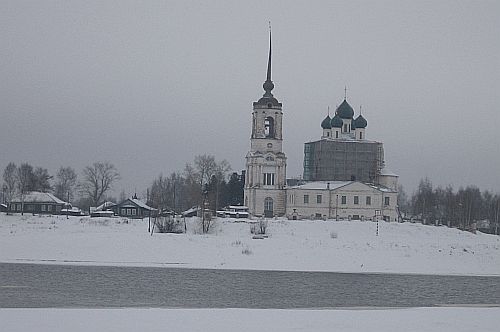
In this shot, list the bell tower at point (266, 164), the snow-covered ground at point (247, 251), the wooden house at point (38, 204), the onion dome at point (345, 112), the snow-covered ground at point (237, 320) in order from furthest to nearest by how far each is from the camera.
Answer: the onion dome at point (345, 112), the wooden house at point (38, 204), the bell tower at point (266, 164), the snow-covered ground at point (247, 251), the snow-covered ground at point (237, 320)

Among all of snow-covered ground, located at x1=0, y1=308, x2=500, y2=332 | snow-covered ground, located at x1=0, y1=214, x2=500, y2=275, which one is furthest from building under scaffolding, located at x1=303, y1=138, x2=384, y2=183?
snow-covered ground, located at x1=0, y1=308, x2=500, y2=332

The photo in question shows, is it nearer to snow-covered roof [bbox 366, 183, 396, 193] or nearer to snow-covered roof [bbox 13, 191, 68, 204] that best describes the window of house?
snow-covered roof [bbox 366, 183, 396, 193]

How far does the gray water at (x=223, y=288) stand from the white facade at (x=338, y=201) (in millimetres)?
38758

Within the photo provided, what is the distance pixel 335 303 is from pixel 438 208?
68.4 metres

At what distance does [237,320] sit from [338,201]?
190 feet

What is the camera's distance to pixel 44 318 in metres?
15.0

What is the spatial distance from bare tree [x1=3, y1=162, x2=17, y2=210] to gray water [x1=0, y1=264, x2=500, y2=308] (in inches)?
2356

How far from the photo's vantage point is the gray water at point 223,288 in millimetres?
21000

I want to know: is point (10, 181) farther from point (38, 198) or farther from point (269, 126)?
point (269, 126)

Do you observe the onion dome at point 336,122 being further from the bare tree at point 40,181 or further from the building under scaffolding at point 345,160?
the bare tree at point 40,181

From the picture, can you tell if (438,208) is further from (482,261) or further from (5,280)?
(5,280)

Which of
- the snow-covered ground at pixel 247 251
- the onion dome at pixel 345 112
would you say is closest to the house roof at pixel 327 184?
the onion dome at pixel 345 112

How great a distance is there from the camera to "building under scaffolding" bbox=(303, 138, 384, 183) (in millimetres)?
79750

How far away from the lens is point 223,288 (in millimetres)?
25266
